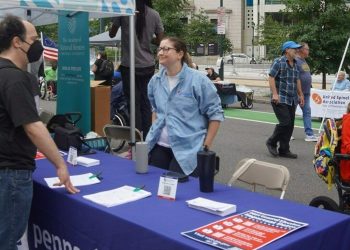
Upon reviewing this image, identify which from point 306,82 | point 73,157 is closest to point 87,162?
point 73,157

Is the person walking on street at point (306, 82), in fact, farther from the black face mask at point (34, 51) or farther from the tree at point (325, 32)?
the tree at point (325, 32)

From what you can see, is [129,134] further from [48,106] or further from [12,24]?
[48,106]

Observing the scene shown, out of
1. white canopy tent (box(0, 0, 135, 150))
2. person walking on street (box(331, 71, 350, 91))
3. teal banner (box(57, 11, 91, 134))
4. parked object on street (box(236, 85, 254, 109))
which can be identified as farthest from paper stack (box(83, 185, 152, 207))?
parked object on street (box(236, 85, 254, 109))

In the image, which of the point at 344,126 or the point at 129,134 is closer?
the point at 344,126

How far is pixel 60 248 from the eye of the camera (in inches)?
122

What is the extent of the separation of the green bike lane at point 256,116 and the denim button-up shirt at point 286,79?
4.20 metres

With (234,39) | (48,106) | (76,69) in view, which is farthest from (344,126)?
(234,39)

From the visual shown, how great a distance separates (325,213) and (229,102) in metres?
13.0

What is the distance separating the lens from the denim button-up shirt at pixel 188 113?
3.87 metres

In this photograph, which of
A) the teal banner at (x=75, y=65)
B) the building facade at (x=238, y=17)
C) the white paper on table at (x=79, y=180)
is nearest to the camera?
the white paper on table at (x=79, y=180)

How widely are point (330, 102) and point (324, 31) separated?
4.52 meters

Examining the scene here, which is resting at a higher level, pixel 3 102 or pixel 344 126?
pixel 3 102

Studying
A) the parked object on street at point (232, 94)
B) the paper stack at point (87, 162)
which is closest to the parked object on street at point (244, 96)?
the parked object on street at point (232, 94)

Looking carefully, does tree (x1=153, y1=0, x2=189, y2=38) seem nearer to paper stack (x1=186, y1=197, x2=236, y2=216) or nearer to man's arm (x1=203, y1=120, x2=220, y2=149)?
man's arm (x1=203, y1=120, x2=220, y2=149)
